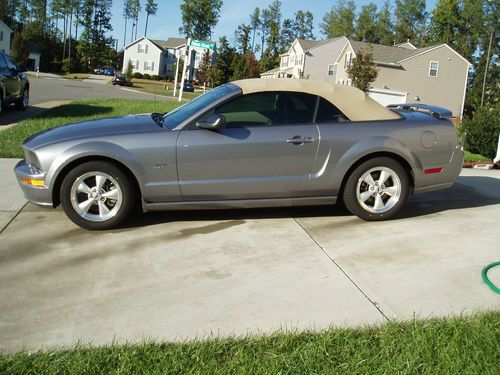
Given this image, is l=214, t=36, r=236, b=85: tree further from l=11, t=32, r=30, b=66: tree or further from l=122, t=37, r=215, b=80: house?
l=122, t=37, r=215, b=80: house

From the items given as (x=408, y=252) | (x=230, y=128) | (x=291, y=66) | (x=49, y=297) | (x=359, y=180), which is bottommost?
(x=49, y=297)

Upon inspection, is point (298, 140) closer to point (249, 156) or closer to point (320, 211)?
point (249, 156)

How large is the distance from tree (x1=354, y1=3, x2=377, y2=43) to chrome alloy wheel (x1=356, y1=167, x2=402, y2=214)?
95258 mm

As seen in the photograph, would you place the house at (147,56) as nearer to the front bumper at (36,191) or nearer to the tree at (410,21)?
the tree at (410,21)

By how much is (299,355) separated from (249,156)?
258 cm

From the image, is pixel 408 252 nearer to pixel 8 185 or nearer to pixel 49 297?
pixel 49 297

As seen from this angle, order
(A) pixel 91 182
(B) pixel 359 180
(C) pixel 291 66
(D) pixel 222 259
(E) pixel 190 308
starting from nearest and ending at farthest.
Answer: (E) pixel 190 308, (D) pixel 222 259, (A) pixel 91 182, (B) pixel 359 180, (C) pixel 291 66

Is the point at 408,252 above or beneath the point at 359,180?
beneath

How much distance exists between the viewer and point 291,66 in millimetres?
68125

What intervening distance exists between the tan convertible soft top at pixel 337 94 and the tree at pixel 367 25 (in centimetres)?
9497

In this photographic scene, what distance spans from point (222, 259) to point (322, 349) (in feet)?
5.28

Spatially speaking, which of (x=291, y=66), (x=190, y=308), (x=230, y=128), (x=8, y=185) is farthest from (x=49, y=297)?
(x=291, y=66)

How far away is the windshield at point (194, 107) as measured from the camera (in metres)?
5.24

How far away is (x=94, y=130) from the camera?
5.16 m
